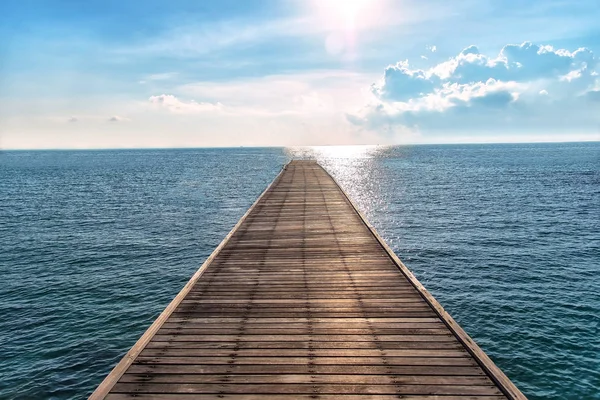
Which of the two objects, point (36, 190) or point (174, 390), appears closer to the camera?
point (174, 390)

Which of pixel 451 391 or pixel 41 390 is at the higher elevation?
pixel 451 391

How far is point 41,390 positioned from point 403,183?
62999 mm

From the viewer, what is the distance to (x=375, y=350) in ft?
27.6

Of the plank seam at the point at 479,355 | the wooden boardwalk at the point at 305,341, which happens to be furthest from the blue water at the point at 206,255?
the wooden boardwalk at the point at 305,341

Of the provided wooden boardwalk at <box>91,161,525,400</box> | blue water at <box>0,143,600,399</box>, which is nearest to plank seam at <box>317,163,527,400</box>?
wooden boardwalk at <box>91,161,525,400</box>

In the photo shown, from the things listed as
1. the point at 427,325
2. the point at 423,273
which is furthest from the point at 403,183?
the point at 427,325

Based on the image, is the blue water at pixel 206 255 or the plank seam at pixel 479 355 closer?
the plank seam at pixel 479 355

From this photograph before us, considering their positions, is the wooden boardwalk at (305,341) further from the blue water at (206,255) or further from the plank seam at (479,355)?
the blue water at (206,255)

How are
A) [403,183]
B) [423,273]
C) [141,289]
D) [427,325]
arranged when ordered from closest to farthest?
[427,325], [141,289], [423,273], [403,183]

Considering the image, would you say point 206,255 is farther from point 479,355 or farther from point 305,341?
point 479,355

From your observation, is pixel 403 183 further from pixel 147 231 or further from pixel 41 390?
pixel 41 390

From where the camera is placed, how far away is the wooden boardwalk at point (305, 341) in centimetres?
719

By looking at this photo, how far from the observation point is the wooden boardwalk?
7.19 m

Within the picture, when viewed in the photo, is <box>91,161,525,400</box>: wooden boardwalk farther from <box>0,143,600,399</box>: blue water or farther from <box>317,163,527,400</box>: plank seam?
<box>0,143,600,399</box>: blue water
